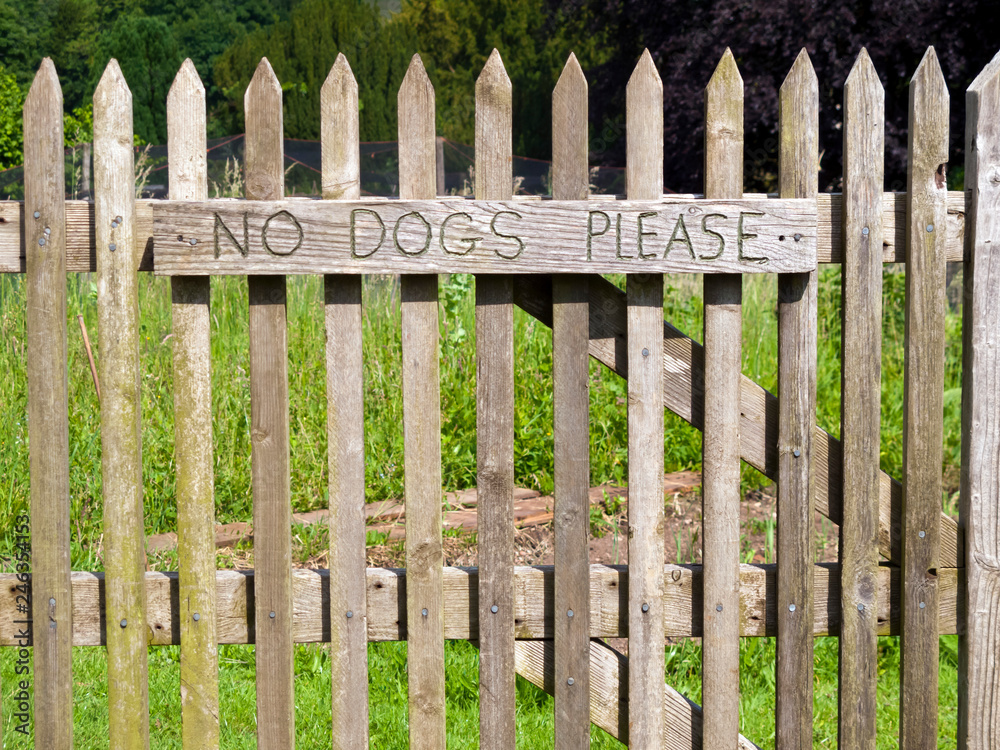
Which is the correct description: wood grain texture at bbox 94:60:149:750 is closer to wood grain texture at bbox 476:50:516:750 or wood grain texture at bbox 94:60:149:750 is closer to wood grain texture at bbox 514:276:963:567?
wood grain texture at bbox 476:50:516:750

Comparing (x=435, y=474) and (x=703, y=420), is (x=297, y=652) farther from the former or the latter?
(x=703, y=420)

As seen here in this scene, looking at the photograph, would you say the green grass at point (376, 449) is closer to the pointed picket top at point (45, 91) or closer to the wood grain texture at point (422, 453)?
the wood grain texture at point (422, 453)

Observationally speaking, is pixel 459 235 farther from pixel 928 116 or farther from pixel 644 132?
pixel 928 116

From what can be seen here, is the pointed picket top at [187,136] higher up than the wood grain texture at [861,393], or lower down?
higher up

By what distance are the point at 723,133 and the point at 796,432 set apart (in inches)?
26.7

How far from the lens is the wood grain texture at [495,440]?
205 cm

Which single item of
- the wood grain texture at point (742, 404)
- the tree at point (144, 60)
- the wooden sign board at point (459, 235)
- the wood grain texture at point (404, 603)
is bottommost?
the wood grain texture at point (404, 603)

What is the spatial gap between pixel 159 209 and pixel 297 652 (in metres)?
1.91

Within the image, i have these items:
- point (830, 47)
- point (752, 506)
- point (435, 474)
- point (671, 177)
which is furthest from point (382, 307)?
point (671, 177)

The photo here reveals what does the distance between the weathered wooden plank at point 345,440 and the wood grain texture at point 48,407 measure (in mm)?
575

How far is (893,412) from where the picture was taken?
5.20 meters

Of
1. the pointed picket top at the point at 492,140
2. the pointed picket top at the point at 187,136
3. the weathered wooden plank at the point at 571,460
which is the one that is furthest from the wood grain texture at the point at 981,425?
the pointed picket top at the point at 187,136

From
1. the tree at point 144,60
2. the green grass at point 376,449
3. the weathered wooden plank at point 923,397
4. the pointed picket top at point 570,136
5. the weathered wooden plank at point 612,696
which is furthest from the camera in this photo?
the tree at point 144,60

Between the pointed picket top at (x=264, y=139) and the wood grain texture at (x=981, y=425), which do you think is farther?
the wood grain texture at (x=981, y=425)
